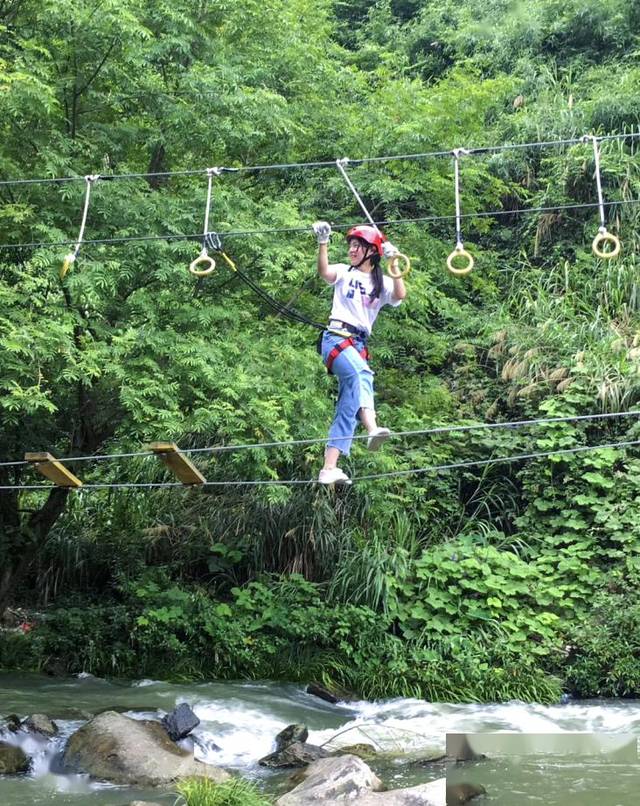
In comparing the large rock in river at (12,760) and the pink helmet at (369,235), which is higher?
the pink helmet at (369,235)

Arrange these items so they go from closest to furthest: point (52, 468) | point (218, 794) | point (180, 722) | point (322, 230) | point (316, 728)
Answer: point (322, 230) → point (218, 794) → point (52, 468) → point (180, 722) → point (316, 728)

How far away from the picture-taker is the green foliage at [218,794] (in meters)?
6.32

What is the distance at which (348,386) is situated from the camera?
252 inches

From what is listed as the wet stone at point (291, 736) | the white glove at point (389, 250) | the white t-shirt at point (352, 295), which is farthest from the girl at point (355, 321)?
the wet stone at point (291, 736)

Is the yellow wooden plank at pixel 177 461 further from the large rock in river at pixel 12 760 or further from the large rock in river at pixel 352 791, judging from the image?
the large rock in river at pixel 12 760

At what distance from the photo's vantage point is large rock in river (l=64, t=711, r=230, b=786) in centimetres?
743

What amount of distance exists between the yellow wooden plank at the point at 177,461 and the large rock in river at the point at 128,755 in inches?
87.9

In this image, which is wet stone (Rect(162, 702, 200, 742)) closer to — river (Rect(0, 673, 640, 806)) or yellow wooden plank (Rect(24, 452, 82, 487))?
river (Rect(0, 673, 640, 806))

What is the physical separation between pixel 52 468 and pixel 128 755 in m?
2.48

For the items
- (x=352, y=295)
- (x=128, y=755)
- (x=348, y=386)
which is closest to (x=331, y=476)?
(x=348, y=386)

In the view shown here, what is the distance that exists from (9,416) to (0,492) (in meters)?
2.67

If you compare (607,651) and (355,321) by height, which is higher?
(355,321)

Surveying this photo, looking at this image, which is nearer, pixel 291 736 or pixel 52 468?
pixel 52 468

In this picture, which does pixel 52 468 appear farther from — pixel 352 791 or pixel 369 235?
pixel 352 791
